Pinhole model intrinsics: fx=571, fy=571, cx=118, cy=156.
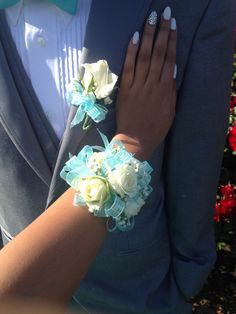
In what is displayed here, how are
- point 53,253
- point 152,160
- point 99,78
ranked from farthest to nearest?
point 152,160
point 99,78
point 53,253

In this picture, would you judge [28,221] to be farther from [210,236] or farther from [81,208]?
[210,236]

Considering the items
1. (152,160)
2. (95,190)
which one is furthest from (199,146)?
(95,190)

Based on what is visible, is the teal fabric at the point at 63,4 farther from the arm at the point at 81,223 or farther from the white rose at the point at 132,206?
the white rose at the point at 132,206

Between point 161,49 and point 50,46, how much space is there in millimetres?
250

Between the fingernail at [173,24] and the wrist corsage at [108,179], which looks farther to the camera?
the fingernail at [173,24]

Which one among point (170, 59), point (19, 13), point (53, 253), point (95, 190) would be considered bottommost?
point (53, 253)

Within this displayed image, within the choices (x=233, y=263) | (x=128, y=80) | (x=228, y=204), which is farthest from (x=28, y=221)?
(x=233, y=263)

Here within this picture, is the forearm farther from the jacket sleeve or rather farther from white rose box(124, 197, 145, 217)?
the jacket sleeve

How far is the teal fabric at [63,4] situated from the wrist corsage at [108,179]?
11.4 inches

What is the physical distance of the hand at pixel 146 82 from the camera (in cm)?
123

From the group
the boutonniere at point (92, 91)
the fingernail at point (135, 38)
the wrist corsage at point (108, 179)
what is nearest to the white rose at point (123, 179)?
the wrist corsage at point (108, 179)

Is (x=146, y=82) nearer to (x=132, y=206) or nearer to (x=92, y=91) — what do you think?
(x=92, y=91)

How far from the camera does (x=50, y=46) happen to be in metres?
1.28

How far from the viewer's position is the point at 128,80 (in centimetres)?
125
